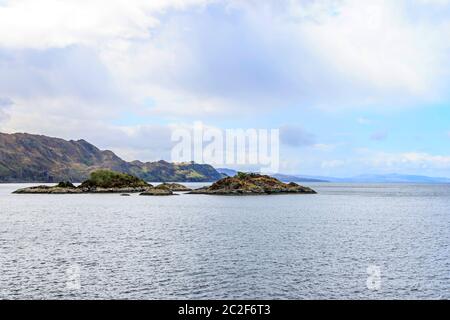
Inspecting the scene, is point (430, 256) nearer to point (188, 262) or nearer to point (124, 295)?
point (188, 262)

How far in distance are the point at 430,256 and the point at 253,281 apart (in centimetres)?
2918

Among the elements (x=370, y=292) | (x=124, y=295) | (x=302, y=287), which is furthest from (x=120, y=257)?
(x=370, y=292)

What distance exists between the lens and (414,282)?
140 ft

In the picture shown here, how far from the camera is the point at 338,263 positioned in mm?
52594

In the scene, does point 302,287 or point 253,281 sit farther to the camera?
point 253,281
